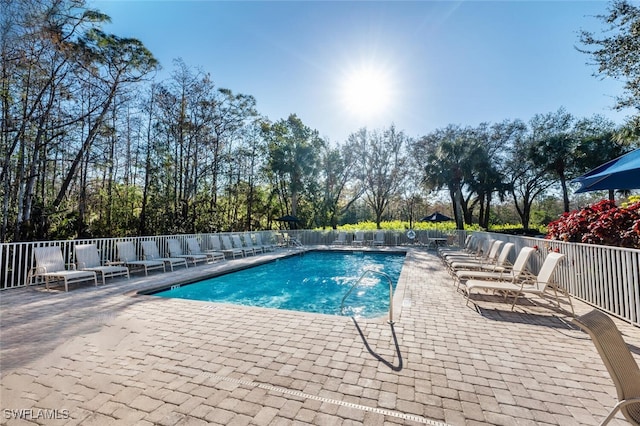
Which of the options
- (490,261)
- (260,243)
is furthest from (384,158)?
(490,261)

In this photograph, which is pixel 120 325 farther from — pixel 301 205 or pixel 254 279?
pixel 301 205

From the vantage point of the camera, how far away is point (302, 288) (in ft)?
26.4

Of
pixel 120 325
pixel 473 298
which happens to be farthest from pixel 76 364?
pixel 473 298

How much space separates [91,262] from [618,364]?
8.63 metres

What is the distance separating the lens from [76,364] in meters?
2.65

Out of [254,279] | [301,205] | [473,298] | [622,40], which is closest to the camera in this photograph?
[473,298]

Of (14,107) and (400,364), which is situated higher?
(14,107)

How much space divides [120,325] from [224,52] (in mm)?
10259

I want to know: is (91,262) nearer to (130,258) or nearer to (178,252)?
(130,258)

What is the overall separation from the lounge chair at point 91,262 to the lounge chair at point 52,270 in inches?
9.7

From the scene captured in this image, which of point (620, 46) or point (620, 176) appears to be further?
point (620, 46)

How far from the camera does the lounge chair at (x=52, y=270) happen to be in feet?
18.2

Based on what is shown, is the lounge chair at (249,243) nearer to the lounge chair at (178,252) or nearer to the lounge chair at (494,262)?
the lounge chair at (178,252)

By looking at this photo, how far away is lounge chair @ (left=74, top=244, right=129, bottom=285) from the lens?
630 centimetres
